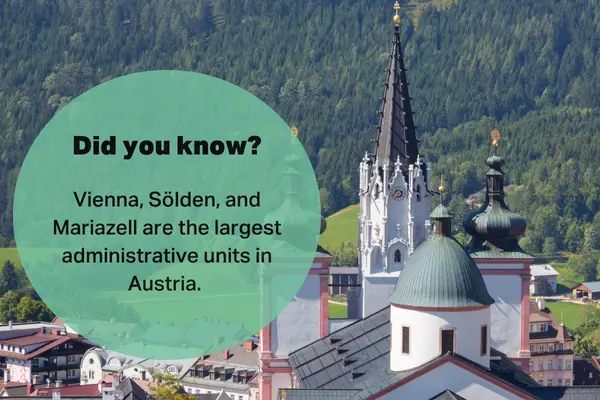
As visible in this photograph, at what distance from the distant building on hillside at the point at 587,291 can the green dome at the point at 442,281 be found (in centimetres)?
13360

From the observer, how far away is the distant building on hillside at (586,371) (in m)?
129

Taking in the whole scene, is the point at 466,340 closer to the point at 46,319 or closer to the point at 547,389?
the point at 547,389

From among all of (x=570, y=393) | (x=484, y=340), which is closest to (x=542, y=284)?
(x=570, y=393)

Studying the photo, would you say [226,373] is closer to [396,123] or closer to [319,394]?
[396,123]

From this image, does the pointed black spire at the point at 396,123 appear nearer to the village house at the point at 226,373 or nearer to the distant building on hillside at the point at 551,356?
the village house at the point at 226,373

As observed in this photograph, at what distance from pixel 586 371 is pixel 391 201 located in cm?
5332

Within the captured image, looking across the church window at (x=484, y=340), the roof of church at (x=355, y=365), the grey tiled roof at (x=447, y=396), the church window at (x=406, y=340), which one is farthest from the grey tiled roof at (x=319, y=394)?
the church window at (x=484, y=340)

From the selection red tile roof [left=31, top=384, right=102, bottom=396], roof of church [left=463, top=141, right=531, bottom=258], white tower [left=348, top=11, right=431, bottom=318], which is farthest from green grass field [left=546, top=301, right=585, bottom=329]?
white tower [left=348, top=11, right=431, bottom=318]

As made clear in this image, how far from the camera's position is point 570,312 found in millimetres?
182125

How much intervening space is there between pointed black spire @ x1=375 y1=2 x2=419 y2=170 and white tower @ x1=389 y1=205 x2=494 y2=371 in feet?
62.2

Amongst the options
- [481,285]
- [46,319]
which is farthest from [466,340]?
[46,319]

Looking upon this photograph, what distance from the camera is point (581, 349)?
144 metres

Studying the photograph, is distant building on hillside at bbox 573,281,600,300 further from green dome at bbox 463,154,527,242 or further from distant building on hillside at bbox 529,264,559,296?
green dome at bbox 463,154,527,242

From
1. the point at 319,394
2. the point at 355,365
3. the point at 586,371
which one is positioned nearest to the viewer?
the point at 319,394
